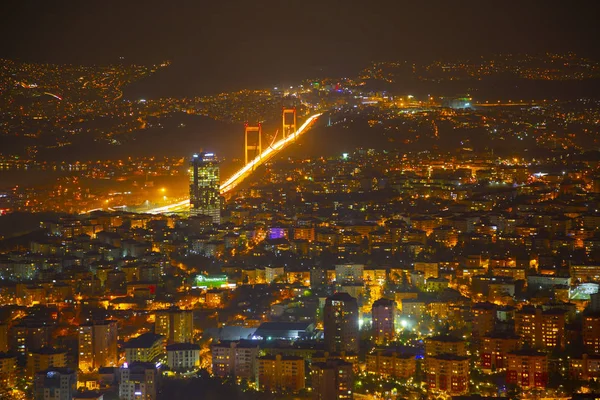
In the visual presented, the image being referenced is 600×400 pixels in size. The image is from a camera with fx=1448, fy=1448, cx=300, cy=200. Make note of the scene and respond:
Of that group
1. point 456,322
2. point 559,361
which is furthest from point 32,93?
point 559,361

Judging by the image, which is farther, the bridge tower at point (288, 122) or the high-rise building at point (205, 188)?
the bridge tower at point (288, 122)

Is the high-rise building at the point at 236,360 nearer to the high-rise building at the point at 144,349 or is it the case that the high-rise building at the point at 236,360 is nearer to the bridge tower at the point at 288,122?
the high-rise building at the point at 144,349

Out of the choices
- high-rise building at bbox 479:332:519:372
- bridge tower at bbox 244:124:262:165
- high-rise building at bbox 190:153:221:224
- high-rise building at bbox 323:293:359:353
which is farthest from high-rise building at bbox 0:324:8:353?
bridge tower at bbox 244:124:262:165

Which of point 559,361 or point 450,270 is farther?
point 450,270

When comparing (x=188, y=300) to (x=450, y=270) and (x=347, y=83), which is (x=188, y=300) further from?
(x=347, y=83)

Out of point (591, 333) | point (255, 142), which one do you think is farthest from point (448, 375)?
point (255, 142)

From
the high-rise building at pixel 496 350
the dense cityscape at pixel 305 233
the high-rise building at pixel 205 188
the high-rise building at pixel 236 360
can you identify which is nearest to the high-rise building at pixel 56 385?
the dense cityscape at pixel 305 233

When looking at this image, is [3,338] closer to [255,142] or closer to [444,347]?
[444,347]
